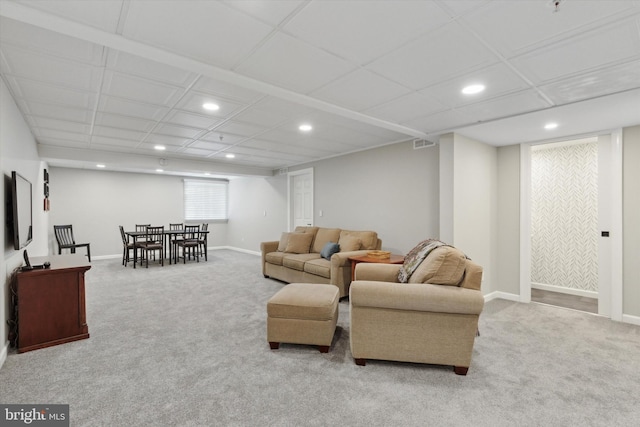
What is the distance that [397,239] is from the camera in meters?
4.96

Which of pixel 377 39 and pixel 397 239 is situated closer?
pixel 377 39

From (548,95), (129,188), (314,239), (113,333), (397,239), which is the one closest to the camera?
(548,95)

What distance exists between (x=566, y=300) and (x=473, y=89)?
375 cm

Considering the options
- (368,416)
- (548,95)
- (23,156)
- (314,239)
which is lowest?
(368,416)

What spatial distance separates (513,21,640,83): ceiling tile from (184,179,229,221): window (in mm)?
9040

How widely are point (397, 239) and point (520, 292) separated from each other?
187 centimetres

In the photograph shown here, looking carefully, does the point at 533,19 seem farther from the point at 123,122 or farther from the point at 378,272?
the point at 123,122

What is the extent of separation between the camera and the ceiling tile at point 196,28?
5.46 feet

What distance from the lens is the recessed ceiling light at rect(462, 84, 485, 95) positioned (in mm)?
2666

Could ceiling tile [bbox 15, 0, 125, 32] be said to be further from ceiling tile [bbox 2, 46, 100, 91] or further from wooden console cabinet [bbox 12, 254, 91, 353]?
wooden console cabinet [bbox 12, 254, 91, 353]

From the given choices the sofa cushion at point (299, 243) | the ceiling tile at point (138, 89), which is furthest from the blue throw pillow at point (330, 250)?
the ceiling tile at point (138, 89)

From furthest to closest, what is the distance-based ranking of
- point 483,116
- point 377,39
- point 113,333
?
point 483,116
point 113,333
point 377,39

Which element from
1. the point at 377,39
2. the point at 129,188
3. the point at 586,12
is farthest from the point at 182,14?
the point at 129,188

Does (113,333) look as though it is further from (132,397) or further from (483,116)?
A: (483,116)
